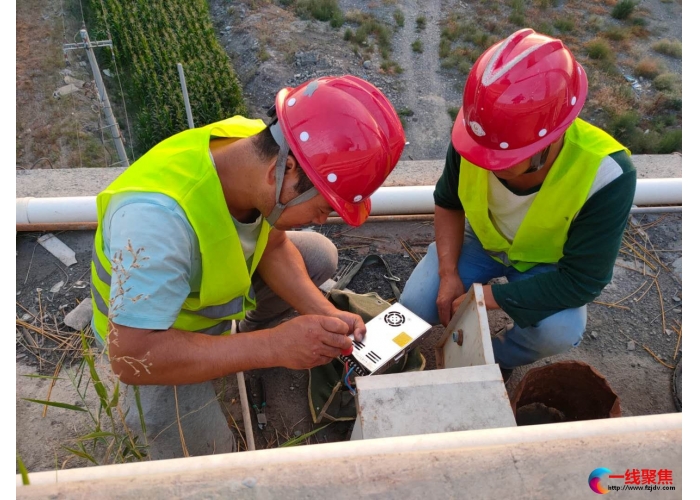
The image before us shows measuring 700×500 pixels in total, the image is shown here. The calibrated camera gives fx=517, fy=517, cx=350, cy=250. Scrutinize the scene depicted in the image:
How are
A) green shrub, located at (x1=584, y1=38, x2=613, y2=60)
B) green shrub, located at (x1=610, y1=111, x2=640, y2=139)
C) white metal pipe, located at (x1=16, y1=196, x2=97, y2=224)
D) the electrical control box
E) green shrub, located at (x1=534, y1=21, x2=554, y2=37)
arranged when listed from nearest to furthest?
the electrical control box < white metal pipe, located at (x1=16, y1=196, x2=97, y2=224) < green shrub, located at (x1=610, y1=111, x2=640, y2=139) < green shrub, located at (x1=584, y1=38, x2=613, y2=60) < green shrub, located at (x1=534, y1=21, x2=554, y2=37)

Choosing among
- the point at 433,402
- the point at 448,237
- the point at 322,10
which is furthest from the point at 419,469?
the point at 322,10

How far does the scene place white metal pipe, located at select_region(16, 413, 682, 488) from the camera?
1504mm

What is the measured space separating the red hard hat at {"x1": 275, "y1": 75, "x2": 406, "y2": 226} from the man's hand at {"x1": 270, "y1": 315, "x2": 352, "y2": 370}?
0.49 m

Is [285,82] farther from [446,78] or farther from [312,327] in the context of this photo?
[312,327]

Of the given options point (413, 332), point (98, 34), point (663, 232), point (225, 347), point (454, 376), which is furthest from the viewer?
point (98, 34)

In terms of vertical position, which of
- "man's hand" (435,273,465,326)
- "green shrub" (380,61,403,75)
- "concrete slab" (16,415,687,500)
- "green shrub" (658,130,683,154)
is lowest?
"green shrub" (658,130,683,154)

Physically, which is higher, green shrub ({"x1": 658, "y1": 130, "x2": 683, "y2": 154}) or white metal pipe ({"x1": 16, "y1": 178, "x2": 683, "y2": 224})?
white metal pipe ({"x1": 16, "y1": 178, "x2": 683, "y2": 224})

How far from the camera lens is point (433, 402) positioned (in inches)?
73.0

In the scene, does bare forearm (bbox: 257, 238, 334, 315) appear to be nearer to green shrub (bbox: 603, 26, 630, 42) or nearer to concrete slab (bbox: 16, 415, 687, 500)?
concrete slab (bbox: 16, 415, 687, 500)

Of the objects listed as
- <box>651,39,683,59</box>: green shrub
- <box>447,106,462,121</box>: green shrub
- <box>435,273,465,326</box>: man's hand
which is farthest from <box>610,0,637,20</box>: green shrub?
<box>435,273,465,326</box>: man's hand

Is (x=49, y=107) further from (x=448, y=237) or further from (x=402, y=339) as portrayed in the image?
(x=402, y=339)

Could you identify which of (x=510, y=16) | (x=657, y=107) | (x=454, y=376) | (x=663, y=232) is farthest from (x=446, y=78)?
(x=454, y=376)

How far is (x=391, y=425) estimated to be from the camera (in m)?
1.80

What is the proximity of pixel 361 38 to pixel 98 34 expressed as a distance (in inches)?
189
